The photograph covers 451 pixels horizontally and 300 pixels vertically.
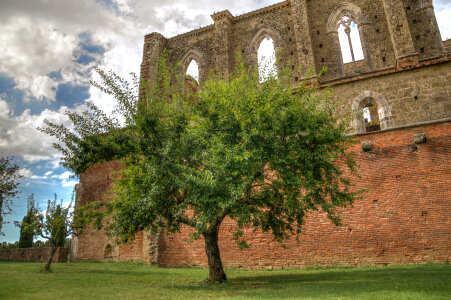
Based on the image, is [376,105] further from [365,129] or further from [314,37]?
[314,37]

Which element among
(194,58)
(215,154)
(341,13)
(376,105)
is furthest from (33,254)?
(341,13)

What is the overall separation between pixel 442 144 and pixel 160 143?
9.51 metres

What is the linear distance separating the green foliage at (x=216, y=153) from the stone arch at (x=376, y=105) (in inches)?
329

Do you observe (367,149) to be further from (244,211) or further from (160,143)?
(160,143)

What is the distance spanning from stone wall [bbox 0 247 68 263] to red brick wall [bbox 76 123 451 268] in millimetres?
12062

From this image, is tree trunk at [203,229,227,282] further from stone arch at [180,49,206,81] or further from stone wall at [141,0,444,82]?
stone arch at [180,49,206,81]

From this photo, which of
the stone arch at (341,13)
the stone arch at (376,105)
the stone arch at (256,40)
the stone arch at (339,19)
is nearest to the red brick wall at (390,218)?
the stone arch at (376,105)

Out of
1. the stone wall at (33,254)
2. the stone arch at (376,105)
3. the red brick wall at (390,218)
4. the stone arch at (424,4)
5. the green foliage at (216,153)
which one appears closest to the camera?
the green foliage at (216,153)

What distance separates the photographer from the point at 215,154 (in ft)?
23.6

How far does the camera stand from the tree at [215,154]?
23.4ft

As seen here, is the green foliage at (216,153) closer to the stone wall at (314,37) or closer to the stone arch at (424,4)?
the stone wall at (314,37)

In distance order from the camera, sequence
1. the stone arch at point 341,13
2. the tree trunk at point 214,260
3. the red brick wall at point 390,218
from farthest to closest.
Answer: the stone arch at point 341,13, the red brick wall at point 390,218, the tree trunk at point 214,260

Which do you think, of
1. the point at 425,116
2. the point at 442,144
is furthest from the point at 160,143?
the point at 425,116

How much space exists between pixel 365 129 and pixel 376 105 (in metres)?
1.32
